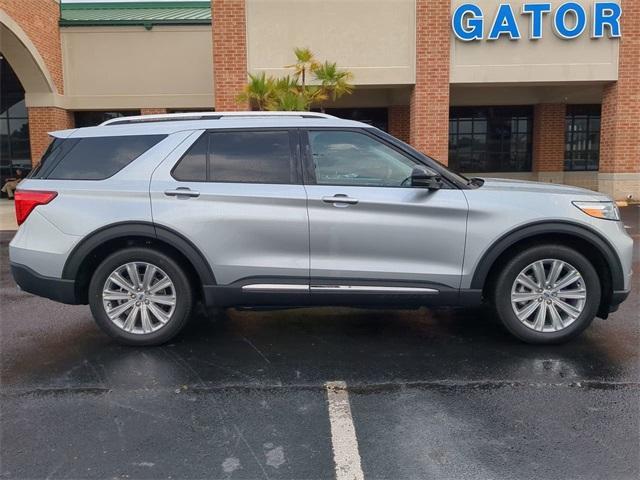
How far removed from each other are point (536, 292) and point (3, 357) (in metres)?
4.31

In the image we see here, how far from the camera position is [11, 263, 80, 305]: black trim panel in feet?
15.8

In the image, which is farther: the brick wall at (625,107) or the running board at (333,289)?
the brick wall at (625,107)

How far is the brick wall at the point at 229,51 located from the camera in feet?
48.6

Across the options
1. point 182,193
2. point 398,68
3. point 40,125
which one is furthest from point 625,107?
point 40,125

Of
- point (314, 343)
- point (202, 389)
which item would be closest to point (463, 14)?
point (314, 343)

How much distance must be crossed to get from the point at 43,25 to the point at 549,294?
58.6ft

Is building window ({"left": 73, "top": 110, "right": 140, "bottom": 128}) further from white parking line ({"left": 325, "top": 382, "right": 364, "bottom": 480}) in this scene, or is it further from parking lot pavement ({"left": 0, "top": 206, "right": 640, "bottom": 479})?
white parking line ({"left": 325, "top": 382, "right": 364, "bottom": 480})

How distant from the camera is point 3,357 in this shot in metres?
4.84

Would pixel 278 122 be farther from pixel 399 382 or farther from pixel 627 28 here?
pixel 627 28

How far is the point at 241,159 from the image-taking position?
4.88m

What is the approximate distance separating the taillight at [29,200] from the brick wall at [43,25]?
13556 mm

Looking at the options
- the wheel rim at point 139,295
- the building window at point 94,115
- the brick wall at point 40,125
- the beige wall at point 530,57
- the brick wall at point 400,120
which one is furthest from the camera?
the building window at point 94,115

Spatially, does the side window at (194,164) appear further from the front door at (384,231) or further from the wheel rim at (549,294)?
the wheel rim at (549,294)

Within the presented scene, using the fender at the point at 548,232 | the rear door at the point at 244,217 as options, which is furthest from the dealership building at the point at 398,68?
the fender at the point at 548,232
